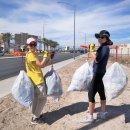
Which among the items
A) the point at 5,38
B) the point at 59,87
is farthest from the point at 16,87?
the point at 5,38

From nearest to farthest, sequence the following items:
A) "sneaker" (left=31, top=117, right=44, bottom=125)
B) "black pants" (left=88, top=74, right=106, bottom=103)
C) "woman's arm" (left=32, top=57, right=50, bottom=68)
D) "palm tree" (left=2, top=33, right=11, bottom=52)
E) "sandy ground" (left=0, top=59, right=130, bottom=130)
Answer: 1. "woman's arm" (left=32, top=57, right=50, bottom=68)
2. "sandy ground" (left=0, top=59, right=130, bottom=130)
3. "black pants" (left=88, top=74, right=106, bottom=103)
4. "sneaker" (left=31, top=117, right=44, bottom=125)
5. "palm tree" (left=2, top=33, right=11, bottom=52)

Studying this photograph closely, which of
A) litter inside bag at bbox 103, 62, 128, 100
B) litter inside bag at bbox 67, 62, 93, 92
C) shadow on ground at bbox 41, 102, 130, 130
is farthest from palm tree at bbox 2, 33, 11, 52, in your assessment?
litter inside bag at bbox 103, 62, 128, 100

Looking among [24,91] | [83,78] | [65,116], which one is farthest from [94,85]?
[24,91]

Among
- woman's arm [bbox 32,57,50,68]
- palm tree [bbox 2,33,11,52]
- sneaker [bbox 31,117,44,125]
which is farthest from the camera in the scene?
palm tree [bbox 2,33,11,52]

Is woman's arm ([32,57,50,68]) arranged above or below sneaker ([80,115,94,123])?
above

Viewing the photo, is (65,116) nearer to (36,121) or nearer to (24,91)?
(36,121)

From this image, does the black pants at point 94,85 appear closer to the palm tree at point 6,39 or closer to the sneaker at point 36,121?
the sneaker at point 36,121

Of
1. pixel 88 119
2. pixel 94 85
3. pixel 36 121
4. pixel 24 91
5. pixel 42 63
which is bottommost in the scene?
pixel 36 121

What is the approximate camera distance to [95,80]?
21.3 feet

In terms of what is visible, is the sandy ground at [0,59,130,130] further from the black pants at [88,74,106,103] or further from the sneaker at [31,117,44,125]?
the black pants at [88,74,106,103]

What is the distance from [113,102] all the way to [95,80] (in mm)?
2138

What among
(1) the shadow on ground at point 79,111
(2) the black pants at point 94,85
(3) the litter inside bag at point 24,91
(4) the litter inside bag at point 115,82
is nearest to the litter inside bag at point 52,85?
(3) the litter inside bag at point 24,91

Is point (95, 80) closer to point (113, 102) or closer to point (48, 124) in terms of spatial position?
point (48, 124)

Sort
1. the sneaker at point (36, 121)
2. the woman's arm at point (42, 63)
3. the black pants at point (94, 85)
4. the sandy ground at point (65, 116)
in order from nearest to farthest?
1. the woman's arm at point (42, 63)
2. the sandy ground at point (65, 116)
3. the black pants at point (94, 85)
4. the sneaker at point (36, 121)
